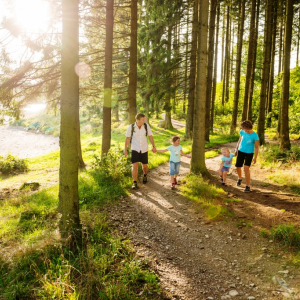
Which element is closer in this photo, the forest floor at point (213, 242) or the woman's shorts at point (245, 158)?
the forest floor at point (213, 242)

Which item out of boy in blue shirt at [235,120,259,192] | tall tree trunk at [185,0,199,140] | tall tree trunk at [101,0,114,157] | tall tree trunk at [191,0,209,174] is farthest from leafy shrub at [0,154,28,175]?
boy in blue shirt at [235,120,259,192]

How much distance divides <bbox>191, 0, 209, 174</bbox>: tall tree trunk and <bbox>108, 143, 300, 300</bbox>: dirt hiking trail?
1291 millimetres

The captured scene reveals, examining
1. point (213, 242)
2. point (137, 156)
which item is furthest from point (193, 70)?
point (213, 242)

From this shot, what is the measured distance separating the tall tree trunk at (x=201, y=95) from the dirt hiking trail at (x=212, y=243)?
1.29m

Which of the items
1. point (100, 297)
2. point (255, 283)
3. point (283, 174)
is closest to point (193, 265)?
point (255, 283)

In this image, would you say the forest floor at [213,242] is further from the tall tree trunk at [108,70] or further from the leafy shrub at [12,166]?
the leafy shrub at [12,166]

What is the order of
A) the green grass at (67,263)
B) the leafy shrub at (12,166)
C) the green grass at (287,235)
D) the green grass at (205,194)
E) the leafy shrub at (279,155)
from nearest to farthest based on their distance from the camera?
1. the green grass at (67,263)
2. the green grass at (287,235)
3. the green grass at (205,194)
4. the leafy shrub at (279,155)
5. the leafy shrub at (12,166)

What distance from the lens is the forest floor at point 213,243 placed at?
3.02 m

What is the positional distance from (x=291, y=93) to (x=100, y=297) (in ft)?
85.7

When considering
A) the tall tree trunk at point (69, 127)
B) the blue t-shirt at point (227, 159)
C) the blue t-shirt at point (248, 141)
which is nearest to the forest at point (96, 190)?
the tall tree trunk at point (69, 127)

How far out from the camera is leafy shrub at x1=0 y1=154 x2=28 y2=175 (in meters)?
12.6

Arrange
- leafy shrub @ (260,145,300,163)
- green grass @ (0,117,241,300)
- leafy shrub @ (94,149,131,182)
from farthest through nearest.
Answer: leafy shrub @ (260,145,300,163)
leafy shrub @ (94,149,131,182)
green grass @ (0,117,241,300)

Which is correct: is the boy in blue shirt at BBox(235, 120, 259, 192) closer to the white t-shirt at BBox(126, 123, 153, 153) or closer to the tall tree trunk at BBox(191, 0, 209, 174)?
the tall tree trunk at BBox(191, 0, 209, 174)

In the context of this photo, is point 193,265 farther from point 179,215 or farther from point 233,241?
point 179,215
